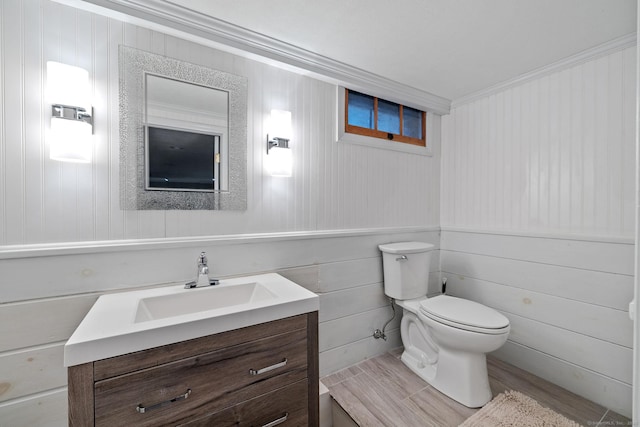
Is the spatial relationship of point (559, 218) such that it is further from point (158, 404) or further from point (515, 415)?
point (158, 404)

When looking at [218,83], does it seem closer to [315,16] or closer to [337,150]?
[315,16]

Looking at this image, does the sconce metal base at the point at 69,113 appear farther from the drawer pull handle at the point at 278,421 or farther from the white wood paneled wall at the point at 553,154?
the white wood paneled wall at the point at 553,154

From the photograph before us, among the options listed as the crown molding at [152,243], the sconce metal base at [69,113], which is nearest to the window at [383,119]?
the crown molding at [152,243]

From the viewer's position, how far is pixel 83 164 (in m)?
1.18

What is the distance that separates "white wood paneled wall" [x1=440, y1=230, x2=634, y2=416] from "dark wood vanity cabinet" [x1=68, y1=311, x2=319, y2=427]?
1653 millimetres

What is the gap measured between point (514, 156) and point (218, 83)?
6.88 ft

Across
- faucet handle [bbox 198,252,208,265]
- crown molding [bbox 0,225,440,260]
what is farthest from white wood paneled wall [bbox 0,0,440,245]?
faucet handle [bbox 198,252,208,265]

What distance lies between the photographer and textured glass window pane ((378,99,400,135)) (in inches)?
84.4

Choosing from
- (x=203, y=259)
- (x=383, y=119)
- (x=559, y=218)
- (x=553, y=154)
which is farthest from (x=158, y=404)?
(x=553, y=154)

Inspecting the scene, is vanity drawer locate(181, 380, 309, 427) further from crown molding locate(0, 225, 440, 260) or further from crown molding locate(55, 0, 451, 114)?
crown molding locate(55, 0, 451, 114)

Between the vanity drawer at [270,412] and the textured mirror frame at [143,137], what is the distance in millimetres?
923

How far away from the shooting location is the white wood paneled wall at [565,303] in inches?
59.8

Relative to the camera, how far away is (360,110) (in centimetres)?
204

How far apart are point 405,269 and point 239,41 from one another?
1.79 meters
